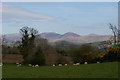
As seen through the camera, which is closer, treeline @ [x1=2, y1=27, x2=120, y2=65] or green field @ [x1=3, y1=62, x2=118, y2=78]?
green field @ [x1=3, y1=62, x2=118, y2=78]

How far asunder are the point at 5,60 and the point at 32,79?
634 inches

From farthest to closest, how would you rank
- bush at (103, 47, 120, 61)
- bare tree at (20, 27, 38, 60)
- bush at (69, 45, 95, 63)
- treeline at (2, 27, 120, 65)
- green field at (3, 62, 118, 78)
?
bare tree at (20, 27, 38, 60)
bush at (69, 45, 95, 63)
treeline at (2, 27, 120, 65)
bush at (103, 47, 120, 61)
green field at (3, 62, 118, 78)

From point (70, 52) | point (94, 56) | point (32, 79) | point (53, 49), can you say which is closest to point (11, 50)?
point (53, 49)

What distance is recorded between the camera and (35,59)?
1986 centimetres

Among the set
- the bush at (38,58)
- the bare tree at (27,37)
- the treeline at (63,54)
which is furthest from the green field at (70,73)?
the bare tree at (27,37)

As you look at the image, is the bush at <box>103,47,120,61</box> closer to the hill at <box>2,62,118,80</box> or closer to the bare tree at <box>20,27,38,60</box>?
the hill at <box>2,62,118,80</box>

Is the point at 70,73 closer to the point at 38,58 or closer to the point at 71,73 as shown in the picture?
the point at 71,73

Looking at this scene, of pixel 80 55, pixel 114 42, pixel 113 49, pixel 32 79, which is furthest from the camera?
pixel 114 42

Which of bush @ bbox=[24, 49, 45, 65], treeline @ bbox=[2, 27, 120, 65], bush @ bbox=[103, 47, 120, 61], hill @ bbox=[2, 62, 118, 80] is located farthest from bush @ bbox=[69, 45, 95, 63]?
hill @ bbox=[2, 62, 118, 80]

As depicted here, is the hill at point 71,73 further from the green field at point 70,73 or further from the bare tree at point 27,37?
the bare tree at point 27,37

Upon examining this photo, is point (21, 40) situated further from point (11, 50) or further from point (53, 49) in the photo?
point (53, 49)

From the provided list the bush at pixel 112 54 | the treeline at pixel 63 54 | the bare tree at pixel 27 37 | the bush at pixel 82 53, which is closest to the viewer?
the bush at pixel 112 54

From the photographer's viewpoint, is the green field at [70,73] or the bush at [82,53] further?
the bush at [82,53]

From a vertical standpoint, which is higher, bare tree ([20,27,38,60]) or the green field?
bare tree ([20,27,38,60])
